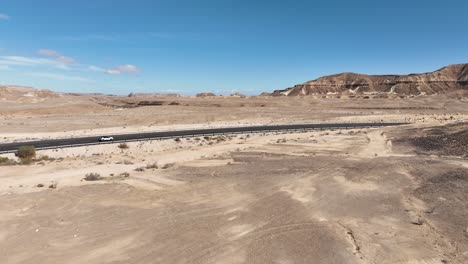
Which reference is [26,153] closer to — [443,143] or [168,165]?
[168,165]

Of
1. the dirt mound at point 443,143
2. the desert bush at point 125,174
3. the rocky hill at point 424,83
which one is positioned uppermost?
the rocky hill at point 424,83

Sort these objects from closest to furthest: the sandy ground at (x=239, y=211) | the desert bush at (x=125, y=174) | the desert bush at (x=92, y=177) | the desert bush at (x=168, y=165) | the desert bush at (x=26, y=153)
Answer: the sandy ground at (x=239, y=211), the desert bush at (x=92, y=177), the desert bush at (x=125, y=174), the desert bush at (x=168, y=165), the desert bush at (x=26, y=153)

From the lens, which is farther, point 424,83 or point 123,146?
point 424,83

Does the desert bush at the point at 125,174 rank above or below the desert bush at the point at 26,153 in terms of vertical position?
below

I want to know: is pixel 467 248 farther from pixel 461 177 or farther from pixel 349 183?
pixel 461 177

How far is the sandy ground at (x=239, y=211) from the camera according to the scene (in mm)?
13555

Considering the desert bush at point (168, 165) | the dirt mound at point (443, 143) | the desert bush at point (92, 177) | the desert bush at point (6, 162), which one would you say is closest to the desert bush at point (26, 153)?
the desert bush at point (6, 162)

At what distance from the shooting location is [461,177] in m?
23.3

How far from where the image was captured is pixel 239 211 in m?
17.9

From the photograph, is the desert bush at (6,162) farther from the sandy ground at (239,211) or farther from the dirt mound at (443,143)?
the dirt mound at (443,143)

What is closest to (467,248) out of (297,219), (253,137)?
(297,219)

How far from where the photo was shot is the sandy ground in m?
13.6

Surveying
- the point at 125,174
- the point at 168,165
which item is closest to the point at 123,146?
the point at 168,165

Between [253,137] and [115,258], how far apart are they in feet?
124
